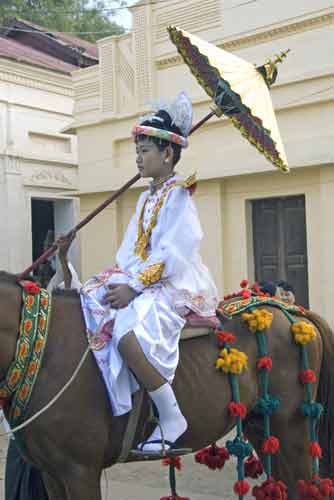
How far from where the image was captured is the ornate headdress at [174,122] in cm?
369

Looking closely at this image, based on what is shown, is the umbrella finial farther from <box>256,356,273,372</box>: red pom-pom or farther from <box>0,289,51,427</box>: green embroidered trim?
<box>0,289,51,427</box>: green embroidered trim

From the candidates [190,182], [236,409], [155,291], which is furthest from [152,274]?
[236,409]

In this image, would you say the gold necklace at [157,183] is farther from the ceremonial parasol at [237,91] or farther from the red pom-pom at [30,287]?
the red pom-pom at [30,287]

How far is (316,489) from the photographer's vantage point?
12.8ft

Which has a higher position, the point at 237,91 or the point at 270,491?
the point at 237,91

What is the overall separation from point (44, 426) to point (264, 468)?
4.75 feet

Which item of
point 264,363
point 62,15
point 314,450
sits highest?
point 62,15

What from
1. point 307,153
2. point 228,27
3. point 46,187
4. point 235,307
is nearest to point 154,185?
point 235,307

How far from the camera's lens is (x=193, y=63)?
3.81 m

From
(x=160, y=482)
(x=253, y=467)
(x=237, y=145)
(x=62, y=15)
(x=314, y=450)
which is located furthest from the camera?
(x=62, y=15)

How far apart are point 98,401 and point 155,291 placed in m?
0.61

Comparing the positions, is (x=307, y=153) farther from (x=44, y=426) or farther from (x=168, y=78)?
(x=44, y=426)

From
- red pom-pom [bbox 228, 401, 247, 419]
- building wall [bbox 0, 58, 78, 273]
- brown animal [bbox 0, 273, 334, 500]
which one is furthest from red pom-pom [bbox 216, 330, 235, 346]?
building wall [bbox 0, 58, 78, 273]

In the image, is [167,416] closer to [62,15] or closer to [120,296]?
[120,296]
